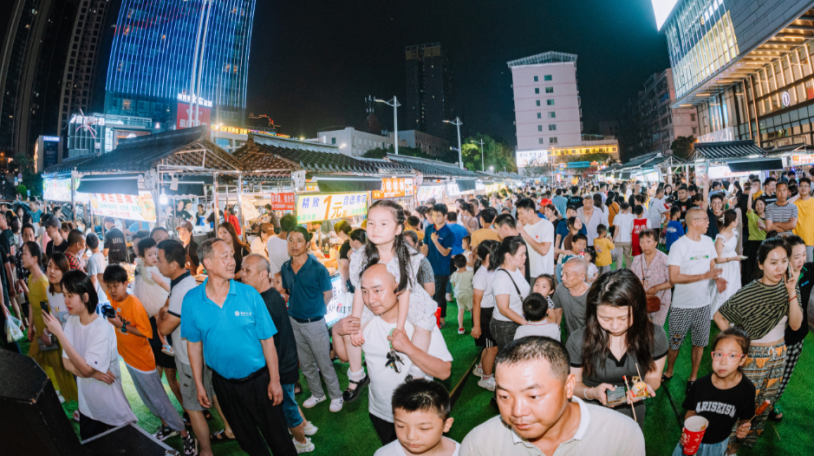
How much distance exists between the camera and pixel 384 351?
232cm

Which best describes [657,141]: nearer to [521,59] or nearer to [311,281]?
[521,59]

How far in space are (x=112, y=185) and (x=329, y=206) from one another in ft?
15.0

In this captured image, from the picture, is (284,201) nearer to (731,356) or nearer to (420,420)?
(420,420)

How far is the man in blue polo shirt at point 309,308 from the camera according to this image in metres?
4.39

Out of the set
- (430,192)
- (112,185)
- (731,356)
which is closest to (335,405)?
(731,356)

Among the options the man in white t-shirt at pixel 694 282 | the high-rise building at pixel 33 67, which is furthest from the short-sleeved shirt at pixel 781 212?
the high-rise building at pixel 33 67

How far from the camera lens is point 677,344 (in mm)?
4348

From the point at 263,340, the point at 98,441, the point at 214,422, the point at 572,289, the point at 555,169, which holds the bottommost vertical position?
the point at 214,422

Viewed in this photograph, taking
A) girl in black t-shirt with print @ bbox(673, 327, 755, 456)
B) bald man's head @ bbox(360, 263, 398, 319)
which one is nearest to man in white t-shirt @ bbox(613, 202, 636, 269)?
girl in black t-shirt with print @ bbox(673, 327, 755, 456)

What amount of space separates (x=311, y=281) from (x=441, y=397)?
107 inches

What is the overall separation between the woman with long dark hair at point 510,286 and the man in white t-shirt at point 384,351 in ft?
5.53

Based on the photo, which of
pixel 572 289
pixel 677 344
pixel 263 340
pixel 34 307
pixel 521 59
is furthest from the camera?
pixel 521 59

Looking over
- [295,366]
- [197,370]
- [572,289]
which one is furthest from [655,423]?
[197,370]

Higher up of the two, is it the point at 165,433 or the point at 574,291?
the point at 574,291
